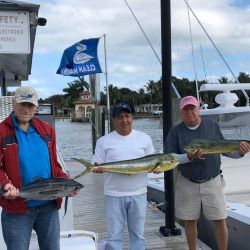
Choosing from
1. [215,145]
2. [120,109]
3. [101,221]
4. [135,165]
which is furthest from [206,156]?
[101,221]

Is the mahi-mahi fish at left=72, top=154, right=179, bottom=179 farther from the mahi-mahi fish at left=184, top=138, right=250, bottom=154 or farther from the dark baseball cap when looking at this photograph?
the dark baseball cap

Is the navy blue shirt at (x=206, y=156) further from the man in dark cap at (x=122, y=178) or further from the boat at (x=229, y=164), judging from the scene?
the boat at (x=229, y=164)

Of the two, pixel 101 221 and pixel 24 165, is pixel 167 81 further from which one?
pixel 24 165

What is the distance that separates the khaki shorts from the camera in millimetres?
4855

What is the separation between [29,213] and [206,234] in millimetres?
4179

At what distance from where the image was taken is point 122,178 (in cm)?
436


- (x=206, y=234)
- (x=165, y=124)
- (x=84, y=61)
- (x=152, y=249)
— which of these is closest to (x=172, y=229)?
(x=152, y=249)

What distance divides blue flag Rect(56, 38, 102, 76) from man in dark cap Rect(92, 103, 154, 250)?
11.9m

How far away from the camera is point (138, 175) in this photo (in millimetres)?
4383

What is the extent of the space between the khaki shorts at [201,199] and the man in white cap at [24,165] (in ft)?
5.95

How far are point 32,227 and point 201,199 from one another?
80.5 inches

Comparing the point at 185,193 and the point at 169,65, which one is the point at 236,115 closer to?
the point at 169,65

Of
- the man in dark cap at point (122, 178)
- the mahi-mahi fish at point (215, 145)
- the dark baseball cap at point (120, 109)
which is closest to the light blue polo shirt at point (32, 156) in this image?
the man in dark cap at point (122, 178)

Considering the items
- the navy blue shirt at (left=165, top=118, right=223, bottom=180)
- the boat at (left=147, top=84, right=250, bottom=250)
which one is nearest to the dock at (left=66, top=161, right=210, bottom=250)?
the boat at (left=147, top=84, right=250, bottom=250)
